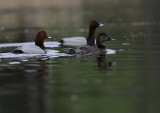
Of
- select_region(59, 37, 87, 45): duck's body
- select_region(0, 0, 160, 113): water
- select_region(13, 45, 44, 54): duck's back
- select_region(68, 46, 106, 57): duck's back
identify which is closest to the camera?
select_region(0, 0, 160, 113): water

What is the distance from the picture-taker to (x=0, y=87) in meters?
9.44

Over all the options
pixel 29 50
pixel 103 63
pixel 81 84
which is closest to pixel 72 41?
pixel 29 50

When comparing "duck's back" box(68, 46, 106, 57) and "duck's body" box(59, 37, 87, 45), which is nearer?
"duck's back" box(68, 46, 106, 57)

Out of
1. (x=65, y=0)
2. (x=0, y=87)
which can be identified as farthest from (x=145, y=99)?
(x=65, y=0)

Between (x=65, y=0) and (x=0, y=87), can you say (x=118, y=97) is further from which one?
(x=65, y=0)

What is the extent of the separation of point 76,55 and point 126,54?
1.59 metres

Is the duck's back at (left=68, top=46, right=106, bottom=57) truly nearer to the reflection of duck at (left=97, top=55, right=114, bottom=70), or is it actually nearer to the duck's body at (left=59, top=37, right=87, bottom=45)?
the reflection of duck at (left=97, top=55, right=114, bottom=70)

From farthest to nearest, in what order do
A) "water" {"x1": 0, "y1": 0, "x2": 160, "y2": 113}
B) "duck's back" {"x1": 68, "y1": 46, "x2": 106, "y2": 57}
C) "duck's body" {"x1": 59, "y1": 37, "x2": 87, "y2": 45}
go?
"duck's body" {"x1": 59, "y1": 37, "x2": 87, "y2": 45}
"duck's back" {"x1": 68, "y1": 46, "x2": 106, "y2": 57}
"water" {"x1": 0, "y1": 0, "x2": 160, "y2": 113}

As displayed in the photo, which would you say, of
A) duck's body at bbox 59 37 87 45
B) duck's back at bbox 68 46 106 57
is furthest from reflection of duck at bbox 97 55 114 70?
duck's body at bbox 59 37 87 45

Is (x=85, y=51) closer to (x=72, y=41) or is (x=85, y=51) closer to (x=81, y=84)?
(x=72, y=41)

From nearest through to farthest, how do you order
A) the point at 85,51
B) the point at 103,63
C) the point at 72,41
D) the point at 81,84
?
the point at 81,84
the point at 103,63
the point at 85,51
the point at 72,41

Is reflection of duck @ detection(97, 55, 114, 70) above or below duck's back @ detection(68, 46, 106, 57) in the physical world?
below

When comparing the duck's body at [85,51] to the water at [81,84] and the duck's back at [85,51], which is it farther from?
the water at [81,84]

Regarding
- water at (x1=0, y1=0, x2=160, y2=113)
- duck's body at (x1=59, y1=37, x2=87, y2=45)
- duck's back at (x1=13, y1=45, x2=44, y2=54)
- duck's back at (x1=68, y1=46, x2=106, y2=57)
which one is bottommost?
water at (x1=0, y1=0, x2=160, y2=113)
